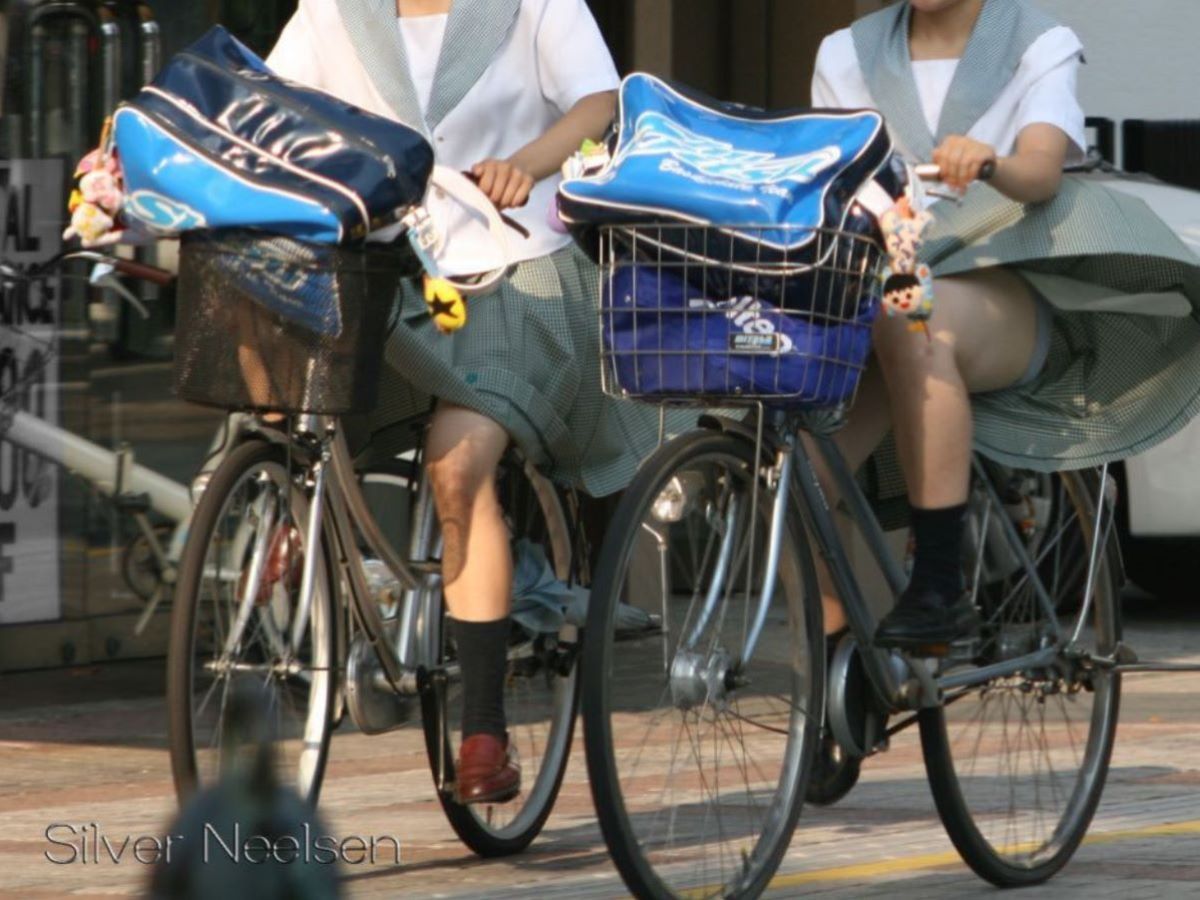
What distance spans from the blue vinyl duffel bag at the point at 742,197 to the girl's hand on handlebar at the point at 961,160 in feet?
0.34

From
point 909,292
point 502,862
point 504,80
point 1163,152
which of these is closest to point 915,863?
point 502,862

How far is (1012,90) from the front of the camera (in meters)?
4.82

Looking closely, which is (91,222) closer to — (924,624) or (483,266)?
(483,266)

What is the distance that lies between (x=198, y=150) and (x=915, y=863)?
211cm

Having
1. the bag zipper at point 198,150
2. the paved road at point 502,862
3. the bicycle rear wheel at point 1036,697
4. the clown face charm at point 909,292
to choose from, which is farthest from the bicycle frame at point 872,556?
the bag zipper at point 198,150

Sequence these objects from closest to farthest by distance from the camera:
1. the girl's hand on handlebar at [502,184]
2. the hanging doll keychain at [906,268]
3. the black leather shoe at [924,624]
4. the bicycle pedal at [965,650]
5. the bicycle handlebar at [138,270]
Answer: the hanging doll keychain at [906,268] → the bicycle handlebar at [138,270] → the girl's hand on handlebar at [502,184] → the black leather shoe at [924,624] → the bicycle pedal at [965,650]

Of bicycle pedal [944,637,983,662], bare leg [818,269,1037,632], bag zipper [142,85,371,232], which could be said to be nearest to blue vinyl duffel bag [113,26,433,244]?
bag zipper [142,85,371,232]

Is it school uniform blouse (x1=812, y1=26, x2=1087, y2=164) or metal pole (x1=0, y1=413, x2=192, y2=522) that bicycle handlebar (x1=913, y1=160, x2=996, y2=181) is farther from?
metal pole (x1=0, y1=413, x2=192, y2=522)

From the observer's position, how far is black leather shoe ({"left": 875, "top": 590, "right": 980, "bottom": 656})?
15.0 feet

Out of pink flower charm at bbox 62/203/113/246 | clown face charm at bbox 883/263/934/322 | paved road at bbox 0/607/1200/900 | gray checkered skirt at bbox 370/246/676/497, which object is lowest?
paved road at bbox 0/607/1200/900

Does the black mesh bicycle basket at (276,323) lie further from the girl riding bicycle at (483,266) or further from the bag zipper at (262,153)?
the girl riding bicycle at (483,266)

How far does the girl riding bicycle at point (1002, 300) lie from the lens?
4652mm

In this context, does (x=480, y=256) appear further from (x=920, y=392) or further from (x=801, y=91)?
(x=801, y=91)

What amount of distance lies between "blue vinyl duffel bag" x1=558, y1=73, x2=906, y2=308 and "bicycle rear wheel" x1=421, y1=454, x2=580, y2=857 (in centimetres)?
98
